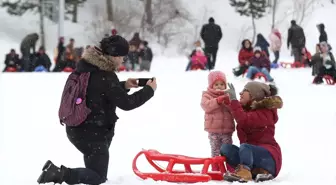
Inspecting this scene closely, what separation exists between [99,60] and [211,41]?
1448 centimetres

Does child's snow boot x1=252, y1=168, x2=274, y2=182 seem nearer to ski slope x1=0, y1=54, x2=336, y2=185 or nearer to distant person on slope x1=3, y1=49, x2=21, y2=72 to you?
ski slope x1=0, y1=54, x2=336, y2=185

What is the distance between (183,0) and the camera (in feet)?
143

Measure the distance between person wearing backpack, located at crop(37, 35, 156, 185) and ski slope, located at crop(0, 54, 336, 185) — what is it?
44cm

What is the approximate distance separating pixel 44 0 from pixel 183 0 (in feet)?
34.3

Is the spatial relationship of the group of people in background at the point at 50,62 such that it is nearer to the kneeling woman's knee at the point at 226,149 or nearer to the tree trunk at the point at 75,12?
the kneeling woman's knee at the point at 226,149

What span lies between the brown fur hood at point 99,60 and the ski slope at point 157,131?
1038mm

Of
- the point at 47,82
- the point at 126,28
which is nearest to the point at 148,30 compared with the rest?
the point at 126,28

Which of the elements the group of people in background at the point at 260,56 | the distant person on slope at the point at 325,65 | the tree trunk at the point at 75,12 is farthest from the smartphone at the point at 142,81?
the tree trunk at the point at 75,12

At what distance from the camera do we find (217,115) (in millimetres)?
6391

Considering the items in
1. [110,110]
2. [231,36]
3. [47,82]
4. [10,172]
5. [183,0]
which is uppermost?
[183,0]

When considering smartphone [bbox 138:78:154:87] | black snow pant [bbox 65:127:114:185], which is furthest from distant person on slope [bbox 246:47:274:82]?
black snow pant [bbox 65:127:114:185]

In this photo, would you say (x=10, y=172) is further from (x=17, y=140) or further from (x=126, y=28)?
(x=126, y=28)

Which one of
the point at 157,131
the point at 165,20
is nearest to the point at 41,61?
the point at 157,131

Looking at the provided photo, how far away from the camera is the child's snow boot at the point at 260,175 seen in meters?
5.68
